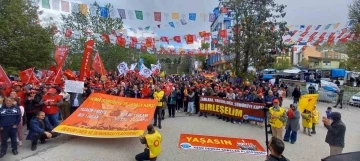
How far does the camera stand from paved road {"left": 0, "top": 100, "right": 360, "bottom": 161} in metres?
8.11

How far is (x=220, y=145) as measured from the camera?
8164 millimetres


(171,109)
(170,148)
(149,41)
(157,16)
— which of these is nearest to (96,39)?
(149,41)

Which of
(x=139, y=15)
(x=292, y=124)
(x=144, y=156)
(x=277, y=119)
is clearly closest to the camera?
(x=144, y=156)

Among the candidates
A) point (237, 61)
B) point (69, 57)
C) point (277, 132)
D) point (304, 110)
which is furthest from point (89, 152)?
point (69, 57)

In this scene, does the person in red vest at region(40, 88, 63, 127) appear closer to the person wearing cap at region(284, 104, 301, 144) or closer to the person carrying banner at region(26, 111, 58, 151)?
the person carrying banner at region(26, 111, 58, 151)

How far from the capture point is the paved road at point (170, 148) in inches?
319

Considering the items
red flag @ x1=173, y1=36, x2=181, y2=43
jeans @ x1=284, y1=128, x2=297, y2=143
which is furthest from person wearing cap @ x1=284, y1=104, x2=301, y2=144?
red flag @ x1=173, y1=36, x2=181, y2=43

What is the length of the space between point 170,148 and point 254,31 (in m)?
12.0

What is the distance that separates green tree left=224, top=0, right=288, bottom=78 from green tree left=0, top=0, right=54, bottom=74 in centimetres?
1450

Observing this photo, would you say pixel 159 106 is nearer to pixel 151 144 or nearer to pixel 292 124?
pixel 151 144

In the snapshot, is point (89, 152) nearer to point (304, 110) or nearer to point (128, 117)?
point (128, 117)

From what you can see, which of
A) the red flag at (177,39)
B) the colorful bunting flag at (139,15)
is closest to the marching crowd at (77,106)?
the colorful bunting flag at (139,15)

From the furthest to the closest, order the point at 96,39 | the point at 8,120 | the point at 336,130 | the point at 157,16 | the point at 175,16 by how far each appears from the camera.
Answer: the point at 96,39 < the point at 175,16 < the point at 157,16 < the point at 8,120 < the point at 336,130

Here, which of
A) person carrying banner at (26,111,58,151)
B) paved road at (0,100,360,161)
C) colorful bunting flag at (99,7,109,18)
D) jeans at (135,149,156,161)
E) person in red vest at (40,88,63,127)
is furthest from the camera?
colorful bunting flag at (99,7,109,18)
